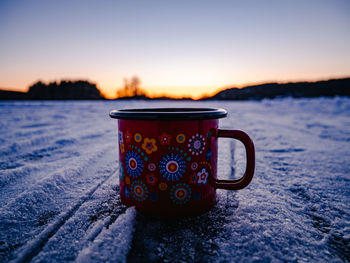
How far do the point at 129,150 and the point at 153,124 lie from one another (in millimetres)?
172

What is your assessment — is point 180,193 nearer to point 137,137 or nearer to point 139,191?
point 139,191

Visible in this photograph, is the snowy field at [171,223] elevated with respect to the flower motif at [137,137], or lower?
lower

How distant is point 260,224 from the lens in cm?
81

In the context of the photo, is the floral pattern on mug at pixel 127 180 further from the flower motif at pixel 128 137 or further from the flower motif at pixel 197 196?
the flower motif at pixel 197 196

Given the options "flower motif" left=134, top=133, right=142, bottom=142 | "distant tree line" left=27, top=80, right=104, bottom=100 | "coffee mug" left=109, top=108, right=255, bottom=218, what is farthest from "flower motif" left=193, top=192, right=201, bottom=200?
"distant tree line" left=27, top=80, right=104, bottom=100

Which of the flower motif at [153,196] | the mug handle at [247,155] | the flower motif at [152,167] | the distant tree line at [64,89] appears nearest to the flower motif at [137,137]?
the flower motif at [152,167]

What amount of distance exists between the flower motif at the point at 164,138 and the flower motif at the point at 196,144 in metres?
0.08

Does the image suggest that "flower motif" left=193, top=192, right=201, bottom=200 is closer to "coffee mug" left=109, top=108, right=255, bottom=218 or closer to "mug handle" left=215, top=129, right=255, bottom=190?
"coffee mug" left=109, top=108, right=255, bottom=218

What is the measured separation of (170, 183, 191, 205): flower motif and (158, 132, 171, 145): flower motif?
18 centimetres

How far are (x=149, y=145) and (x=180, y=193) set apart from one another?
9.0 inches

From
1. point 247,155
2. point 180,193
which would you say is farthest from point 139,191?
point 247,155

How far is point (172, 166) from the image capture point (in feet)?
2.52

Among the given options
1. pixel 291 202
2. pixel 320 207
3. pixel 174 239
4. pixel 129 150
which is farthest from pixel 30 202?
pixel 320 207

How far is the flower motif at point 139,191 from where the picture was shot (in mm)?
805
